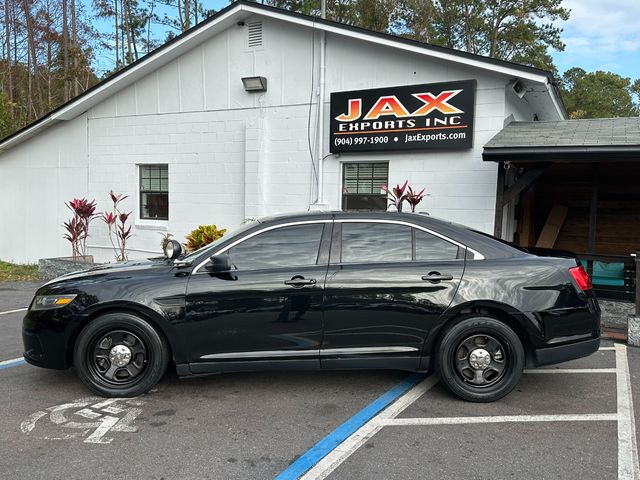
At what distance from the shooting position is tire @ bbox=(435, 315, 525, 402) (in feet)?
13.7

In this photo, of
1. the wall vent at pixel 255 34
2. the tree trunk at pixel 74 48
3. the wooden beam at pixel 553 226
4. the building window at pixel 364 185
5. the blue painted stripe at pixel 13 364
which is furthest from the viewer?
the tree trunk at pixel 74 48

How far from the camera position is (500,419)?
3.93 meters

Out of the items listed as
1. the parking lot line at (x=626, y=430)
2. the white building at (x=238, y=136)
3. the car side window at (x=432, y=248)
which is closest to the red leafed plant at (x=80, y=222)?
the white building at (x=238, y=136)

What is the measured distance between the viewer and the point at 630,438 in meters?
3.62

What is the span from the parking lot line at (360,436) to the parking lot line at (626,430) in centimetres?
151

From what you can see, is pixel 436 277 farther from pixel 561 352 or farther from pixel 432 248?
pixel 561 352

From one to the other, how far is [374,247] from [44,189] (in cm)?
1197

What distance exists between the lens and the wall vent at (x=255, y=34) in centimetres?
1039

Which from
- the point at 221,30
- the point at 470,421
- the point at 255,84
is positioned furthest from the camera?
the point at 221,30

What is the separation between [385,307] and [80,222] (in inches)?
385

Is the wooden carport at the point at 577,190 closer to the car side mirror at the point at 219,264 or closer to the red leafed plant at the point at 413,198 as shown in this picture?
the red leafed plant at the point at 413,198

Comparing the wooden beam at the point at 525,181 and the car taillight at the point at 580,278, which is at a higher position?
the wooden beam at the point at 525,181

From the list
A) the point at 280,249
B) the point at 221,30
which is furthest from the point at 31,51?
the point at 280,249

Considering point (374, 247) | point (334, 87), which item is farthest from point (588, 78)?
point (374, 247)
